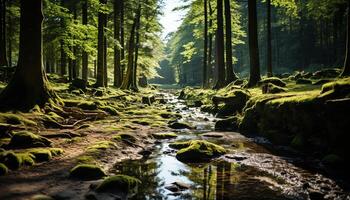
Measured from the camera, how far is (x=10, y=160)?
7.85 metres

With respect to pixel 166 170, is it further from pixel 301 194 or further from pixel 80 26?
pixel 80 26

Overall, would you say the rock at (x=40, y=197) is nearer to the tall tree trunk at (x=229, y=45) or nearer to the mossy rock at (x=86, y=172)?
the mossy rock at (x=86, y=172)

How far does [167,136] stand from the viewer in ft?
44.8

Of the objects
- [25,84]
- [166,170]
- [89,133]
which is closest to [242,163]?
[166,170]

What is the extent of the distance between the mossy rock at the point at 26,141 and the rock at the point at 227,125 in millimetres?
8449

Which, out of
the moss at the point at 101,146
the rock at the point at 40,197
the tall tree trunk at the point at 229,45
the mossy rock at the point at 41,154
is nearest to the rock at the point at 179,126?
the moss at the point at 101,146

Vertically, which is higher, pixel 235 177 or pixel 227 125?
pixel 227 125

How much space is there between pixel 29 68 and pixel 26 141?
5032 mm

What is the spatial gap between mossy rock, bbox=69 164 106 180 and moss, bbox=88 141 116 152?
1.96m

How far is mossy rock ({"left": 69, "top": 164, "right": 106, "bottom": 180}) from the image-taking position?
775 cm

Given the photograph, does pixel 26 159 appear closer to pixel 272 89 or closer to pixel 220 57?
pixel 272 89

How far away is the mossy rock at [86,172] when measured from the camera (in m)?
7.75

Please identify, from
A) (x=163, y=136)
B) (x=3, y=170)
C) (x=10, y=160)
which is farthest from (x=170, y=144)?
(x=3, y=170)

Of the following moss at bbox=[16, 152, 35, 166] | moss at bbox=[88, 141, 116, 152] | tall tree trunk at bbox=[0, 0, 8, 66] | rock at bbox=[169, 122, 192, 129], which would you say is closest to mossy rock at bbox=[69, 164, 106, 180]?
moss at bbox=[16, 152, 35, 166]
